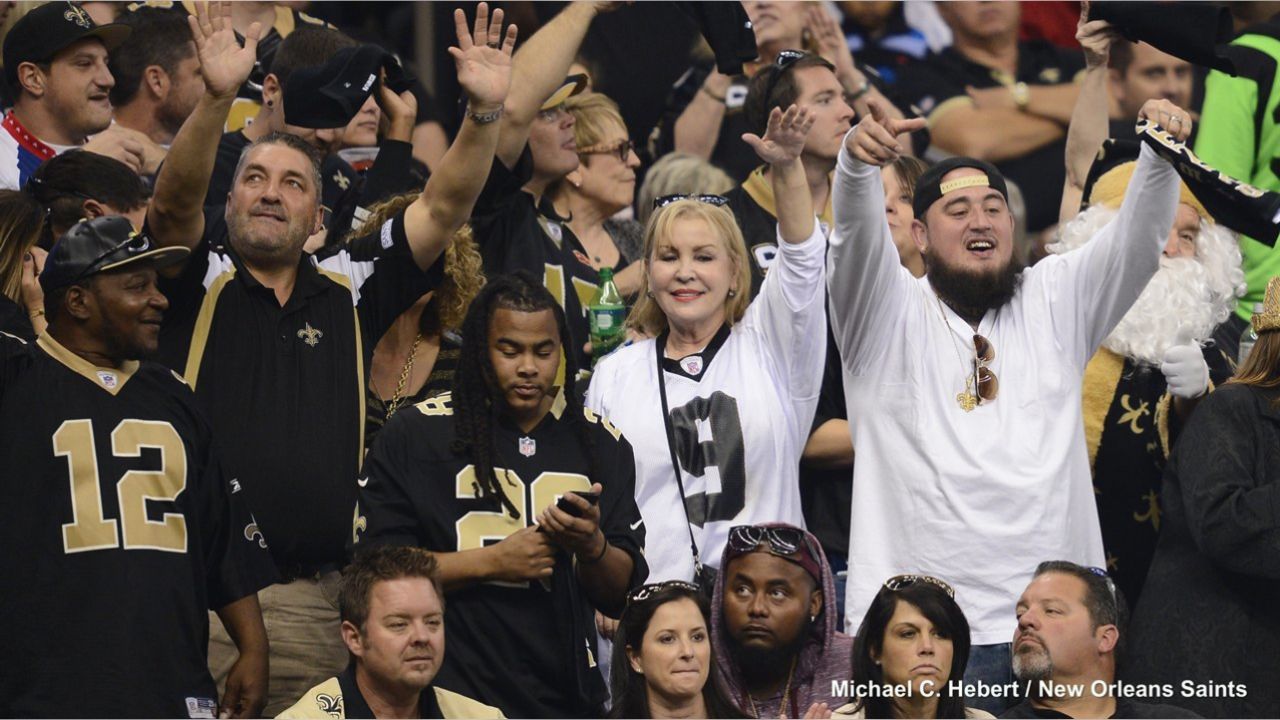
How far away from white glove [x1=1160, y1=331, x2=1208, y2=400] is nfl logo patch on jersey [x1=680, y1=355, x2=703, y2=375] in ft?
5.31

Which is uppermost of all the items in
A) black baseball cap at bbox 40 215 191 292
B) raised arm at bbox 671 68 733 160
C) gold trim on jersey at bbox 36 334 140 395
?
raised arm at bbox 671 68 733 160

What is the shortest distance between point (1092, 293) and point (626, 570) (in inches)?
74.6

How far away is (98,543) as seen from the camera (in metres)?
5.17

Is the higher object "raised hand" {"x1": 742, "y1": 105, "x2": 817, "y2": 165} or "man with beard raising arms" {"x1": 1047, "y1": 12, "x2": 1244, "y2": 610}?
"raised hand" {"x1": 742, "y1": 105, "x2": 817, "y2": 165}

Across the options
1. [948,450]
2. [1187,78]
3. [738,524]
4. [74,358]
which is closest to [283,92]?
[74,358]

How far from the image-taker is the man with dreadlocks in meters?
5.38

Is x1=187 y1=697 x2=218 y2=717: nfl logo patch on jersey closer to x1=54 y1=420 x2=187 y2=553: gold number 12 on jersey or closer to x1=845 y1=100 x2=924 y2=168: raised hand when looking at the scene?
x1=54 y1=420 x2=187 y2=553: gold number 12 on jersey

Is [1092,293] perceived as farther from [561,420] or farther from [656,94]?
[656,94]

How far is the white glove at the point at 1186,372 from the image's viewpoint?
652 cm

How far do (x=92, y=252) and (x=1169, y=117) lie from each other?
3.31 metres

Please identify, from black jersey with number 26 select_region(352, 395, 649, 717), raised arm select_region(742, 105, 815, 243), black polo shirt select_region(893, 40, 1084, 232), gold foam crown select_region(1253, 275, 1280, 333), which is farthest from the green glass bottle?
black polo shirt select_region(893, 40, 1084, 232)

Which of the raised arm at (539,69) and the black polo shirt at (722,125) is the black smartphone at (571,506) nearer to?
the raised arm at (539,69)

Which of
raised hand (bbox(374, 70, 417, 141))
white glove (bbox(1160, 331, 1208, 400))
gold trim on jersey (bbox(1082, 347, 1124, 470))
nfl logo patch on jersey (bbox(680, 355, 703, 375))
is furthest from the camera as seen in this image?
raised hand (bbox(374, 70, 417, 141))

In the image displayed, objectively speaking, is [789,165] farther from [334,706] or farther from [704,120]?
[704,120]
